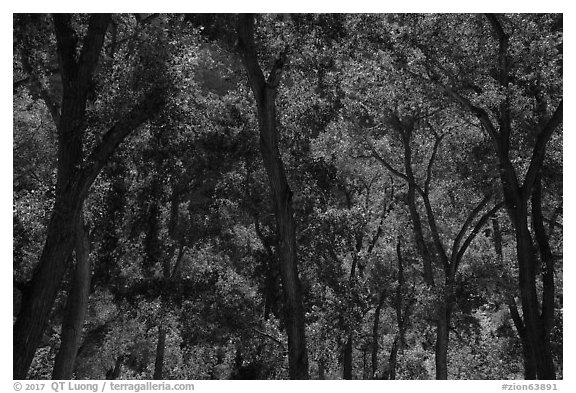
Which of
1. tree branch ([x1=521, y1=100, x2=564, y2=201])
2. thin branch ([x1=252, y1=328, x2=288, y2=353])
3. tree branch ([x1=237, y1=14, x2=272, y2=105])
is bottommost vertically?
thin branch ([x1=252, y1=328, x2=288, y2=353])

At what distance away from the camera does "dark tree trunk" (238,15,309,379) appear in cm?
1497

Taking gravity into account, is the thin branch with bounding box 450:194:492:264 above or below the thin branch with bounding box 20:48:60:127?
above

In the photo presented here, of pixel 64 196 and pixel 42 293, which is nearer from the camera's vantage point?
pixel 42 293

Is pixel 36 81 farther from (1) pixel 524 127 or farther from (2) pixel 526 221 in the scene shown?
(1) pixel 524 127

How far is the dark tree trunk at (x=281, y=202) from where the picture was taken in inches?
589

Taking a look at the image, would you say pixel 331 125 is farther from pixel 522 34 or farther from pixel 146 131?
pixel 146 131

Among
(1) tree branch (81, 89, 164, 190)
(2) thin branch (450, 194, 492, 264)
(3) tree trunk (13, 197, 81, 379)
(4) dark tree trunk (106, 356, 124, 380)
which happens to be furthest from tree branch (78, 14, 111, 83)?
(4) dark tree trunk (106, 356, 124, 380)

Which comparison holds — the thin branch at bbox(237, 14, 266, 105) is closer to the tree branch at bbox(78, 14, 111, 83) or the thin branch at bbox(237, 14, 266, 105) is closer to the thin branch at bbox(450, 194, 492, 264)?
the tree branch at bbox(78, 14, 111, 83)

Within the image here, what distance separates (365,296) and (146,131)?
12.7m

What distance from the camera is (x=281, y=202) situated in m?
15.4

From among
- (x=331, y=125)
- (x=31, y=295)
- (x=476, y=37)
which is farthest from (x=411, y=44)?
(x=31, y=295)

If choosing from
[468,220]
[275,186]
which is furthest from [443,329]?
[275,186]

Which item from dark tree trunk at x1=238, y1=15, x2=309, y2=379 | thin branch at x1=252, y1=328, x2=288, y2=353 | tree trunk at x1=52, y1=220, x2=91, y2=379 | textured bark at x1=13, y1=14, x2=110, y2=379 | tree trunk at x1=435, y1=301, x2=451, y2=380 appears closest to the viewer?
textured bark at x1=13, y1=14, x2=110, y2=379

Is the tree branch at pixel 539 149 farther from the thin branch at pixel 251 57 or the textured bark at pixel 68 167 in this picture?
the textured bark at pixel 68 167
